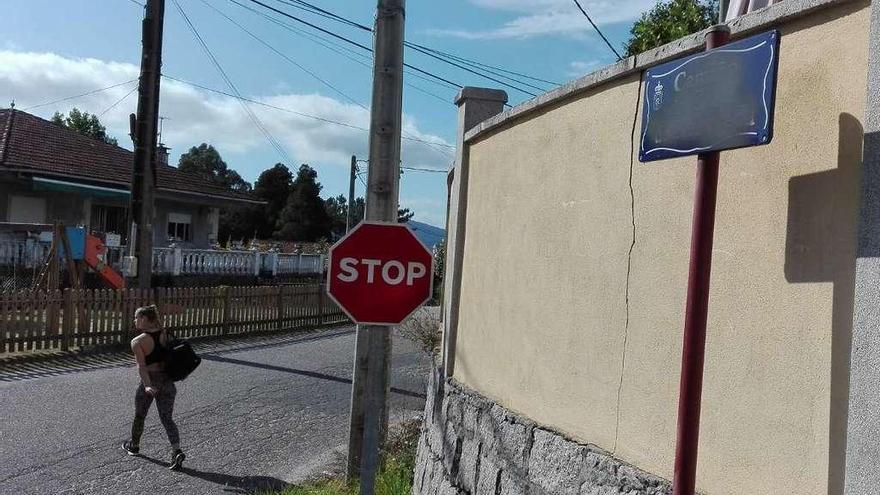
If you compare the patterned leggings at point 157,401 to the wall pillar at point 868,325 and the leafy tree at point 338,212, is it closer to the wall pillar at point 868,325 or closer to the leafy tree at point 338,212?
the wall pillar at point 868,325

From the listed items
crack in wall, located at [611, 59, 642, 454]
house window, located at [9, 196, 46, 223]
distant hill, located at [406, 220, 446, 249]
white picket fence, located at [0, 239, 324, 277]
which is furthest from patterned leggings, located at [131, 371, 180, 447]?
house window, located at [9, 196, 46, 223]

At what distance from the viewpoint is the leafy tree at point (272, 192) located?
5803cm

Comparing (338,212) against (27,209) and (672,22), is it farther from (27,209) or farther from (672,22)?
(672,22)

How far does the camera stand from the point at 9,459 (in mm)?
7645

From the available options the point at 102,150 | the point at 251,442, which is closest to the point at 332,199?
the point at 102,150

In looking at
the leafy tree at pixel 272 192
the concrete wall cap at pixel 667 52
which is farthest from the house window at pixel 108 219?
the leafy tree at pixel 272 192

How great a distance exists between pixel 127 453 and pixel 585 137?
5777 millimetres

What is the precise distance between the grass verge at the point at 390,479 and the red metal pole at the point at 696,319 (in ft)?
14.2

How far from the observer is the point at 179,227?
28.9 metres

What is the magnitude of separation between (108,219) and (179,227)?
3231 mm

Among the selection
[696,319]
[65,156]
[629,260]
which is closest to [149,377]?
[629,260]

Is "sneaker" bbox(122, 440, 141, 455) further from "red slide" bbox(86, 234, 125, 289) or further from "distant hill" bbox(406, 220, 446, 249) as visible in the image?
"red slide" bbox(86, 234, 125, 289)

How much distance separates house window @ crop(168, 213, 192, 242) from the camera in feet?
92.8

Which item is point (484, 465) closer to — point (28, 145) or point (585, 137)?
point (585, 137)
